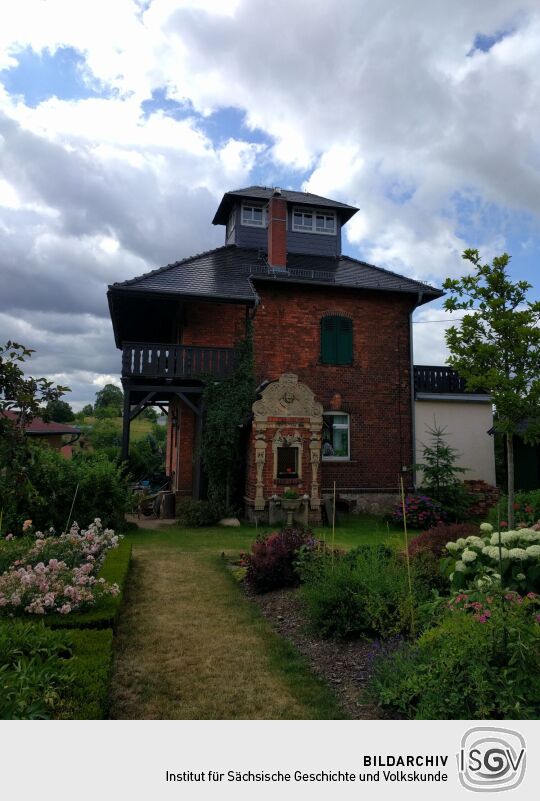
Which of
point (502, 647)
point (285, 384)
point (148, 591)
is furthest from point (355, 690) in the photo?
point (285, 384)

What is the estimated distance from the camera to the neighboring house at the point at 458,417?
17156mm

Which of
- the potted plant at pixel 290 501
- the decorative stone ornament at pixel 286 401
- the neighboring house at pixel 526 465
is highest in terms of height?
the decorative stone ornament at pixel 286 401

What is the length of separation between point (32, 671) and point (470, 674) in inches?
113

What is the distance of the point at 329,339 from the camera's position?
16469 millimetres

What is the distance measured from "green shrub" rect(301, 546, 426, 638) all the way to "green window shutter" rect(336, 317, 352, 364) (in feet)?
36.2

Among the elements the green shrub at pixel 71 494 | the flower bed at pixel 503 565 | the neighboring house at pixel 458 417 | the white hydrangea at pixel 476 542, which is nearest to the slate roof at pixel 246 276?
the neighboring house at pixel 458 417

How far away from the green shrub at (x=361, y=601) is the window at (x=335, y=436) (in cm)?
1006

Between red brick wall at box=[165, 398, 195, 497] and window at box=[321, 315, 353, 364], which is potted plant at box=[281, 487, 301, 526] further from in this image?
window at box=[321, 315, 353, 364]

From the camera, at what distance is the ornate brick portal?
→ 1335 centimetres

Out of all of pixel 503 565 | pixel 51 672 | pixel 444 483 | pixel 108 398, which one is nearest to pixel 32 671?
pixel 51 672

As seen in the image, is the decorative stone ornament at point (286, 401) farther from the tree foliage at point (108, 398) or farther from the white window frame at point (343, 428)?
the tree foliage at point (108, 398)

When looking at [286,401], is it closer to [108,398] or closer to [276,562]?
[276,562]

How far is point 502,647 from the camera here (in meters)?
3.49
